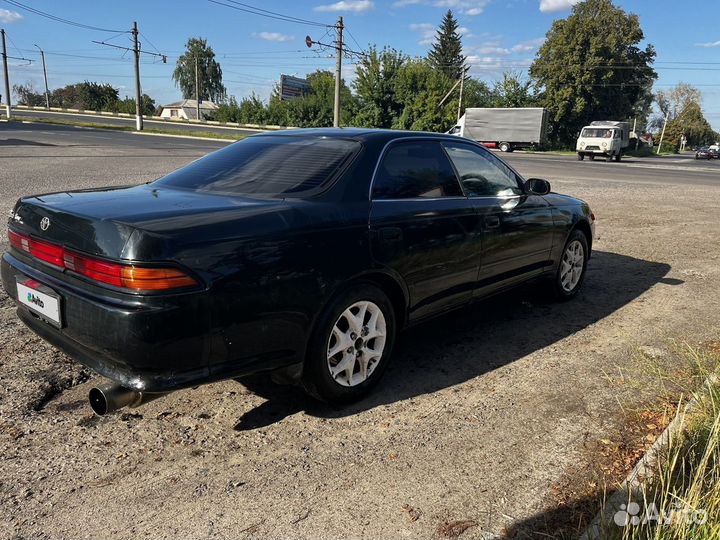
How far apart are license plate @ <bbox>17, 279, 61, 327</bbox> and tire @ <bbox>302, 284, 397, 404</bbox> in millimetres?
1267

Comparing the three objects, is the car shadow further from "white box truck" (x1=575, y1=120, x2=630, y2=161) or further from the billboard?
the billboard

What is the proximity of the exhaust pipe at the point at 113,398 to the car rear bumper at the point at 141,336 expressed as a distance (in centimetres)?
9

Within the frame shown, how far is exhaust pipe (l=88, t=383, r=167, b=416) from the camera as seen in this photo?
256 cm

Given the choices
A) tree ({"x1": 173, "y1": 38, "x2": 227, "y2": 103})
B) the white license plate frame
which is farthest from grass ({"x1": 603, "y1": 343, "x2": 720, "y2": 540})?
tree ({"x1": 173, "y1": 38, "x2": 227, "y2": 103})

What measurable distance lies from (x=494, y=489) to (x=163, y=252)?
1824 millimetres

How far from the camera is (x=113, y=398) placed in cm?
256

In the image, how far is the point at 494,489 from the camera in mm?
2543

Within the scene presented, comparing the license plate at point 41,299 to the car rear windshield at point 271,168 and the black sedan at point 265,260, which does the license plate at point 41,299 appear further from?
the car rear windshield at point 271,168

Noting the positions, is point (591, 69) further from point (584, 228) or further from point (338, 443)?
point (338, 443)

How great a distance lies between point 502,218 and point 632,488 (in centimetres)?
232

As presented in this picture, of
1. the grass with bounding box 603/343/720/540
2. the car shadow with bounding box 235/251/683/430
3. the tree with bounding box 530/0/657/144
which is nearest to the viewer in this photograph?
the grass with bounding box 603/343/720/540

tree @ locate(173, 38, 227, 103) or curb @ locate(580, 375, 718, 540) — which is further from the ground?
tree @ locate(173, 38, 227, 103)

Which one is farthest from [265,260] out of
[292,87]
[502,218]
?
[292,87]

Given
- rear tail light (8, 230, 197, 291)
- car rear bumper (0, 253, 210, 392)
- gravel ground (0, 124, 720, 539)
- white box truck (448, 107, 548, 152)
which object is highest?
white box truck (448, 107, 548, 152)
